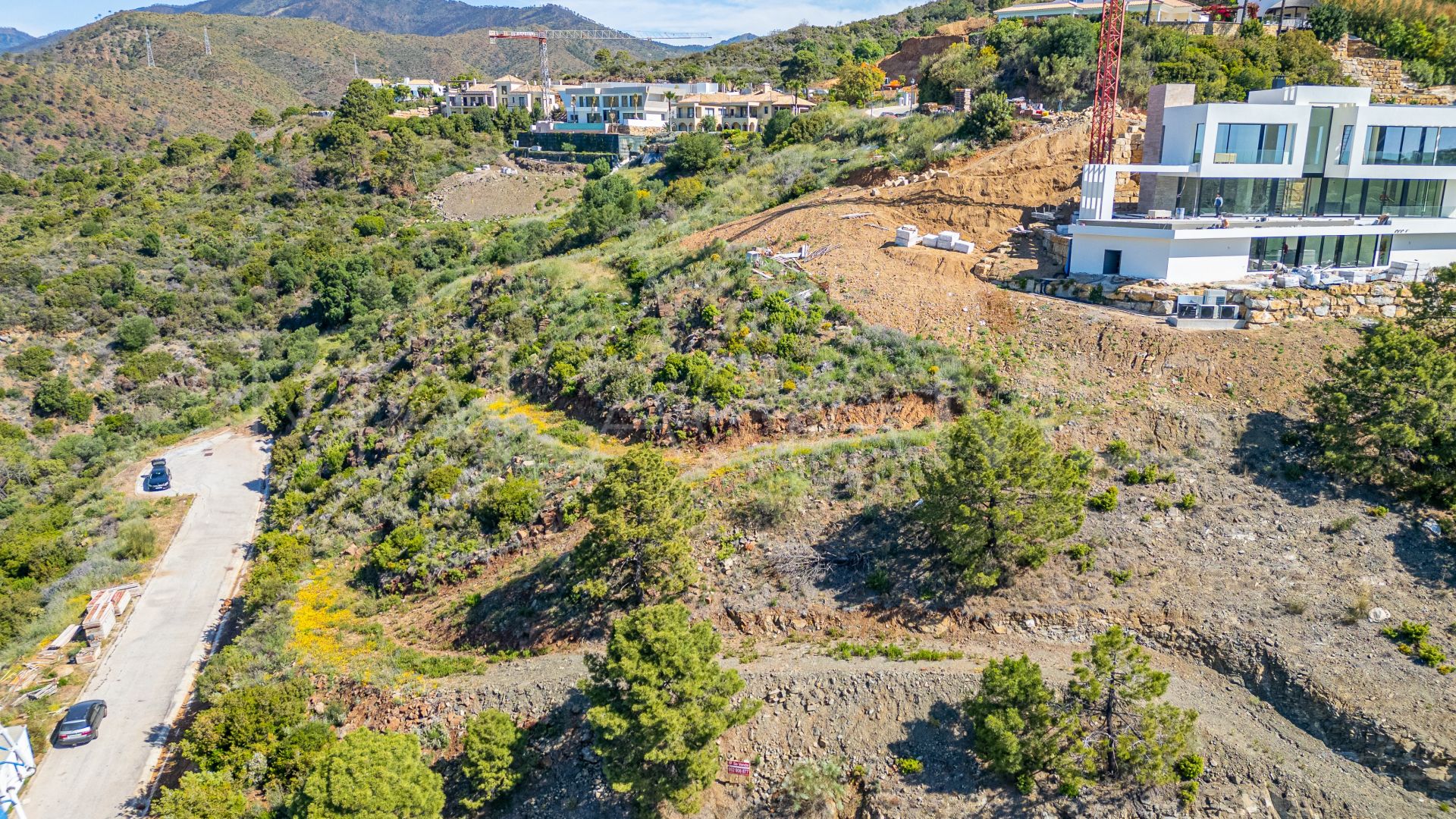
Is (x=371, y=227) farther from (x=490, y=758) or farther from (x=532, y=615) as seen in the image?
(x=490, y=758)

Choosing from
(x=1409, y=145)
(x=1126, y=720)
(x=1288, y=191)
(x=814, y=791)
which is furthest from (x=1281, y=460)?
(x=1409, y=145)

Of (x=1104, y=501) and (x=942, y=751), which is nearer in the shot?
(x=942, y=751)

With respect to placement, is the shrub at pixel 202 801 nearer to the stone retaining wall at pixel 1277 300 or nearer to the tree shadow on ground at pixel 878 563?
the tree shadow on ground at pixel 878 563

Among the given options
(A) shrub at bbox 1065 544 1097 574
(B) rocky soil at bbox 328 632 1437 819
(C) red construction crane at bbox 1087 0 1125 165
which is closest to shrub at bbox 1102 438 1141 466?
(A) shrub at bbox 1065 544 1097 574

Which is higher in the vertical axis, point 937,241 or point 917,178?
point 917,178

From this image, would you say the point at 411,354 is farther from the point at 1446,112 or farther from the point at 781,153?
the point at 1446,112

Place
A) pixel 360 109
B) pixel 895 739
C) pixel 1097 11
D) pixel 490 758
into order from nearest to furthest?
pixel 490 758 < pixel 895 739 < pixel 1097 11 < pixel 360 109

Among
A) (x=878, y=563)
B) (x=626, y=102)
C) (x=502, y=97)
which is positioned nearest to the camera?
(x=878, y=563)
